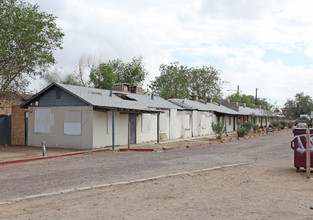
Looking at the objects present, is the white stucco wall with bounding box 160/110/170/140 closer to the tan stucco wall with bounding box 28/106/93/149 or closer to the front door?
the front door

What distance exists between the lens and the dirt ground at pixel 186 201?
571 centimetres

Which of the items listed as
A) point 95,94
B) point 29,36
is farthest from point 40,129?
point 29,36

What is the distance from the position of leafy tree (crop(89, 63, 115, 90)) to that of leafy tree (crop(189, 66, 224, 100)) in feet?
67.1

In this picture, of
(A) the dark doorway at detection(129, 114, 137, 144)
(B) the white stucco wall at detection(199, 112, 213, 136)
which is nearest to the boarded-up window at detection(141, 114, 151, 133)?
(A) the dark doorway at detection(129, 114, 137, 144)

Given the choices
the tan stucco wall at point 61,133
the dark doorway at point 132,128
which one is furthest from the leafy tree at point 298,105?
the tan stucco wall at point 61,133

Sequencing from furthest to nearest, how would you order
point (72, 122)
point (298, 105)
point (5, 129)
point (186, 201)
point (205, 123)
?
point (298, 105) → point (205, 123) → point (5, 129) → point (72, 122) → point (186, 201)

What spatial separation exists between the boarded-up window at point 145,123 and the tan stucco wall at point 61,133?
18.6 feet

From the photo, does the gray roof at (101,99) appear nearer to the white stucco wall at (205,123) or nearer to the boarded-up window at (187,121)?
the boarded-up window at (187,121)

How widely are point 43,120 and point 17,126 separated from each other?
2367 mm

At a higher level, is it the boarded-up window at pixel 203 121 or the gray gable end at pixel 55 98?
the gray gable end at pixel 55 98

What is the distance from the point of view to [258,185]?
8.18 metres

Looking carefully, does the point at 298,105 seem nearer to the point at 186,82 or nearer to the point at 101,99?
the point at 186,82

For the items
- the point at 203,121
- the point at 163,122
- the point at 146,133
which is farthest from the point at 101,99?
the point at 203,121

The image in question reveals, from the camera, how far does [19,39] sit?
19.2 m
